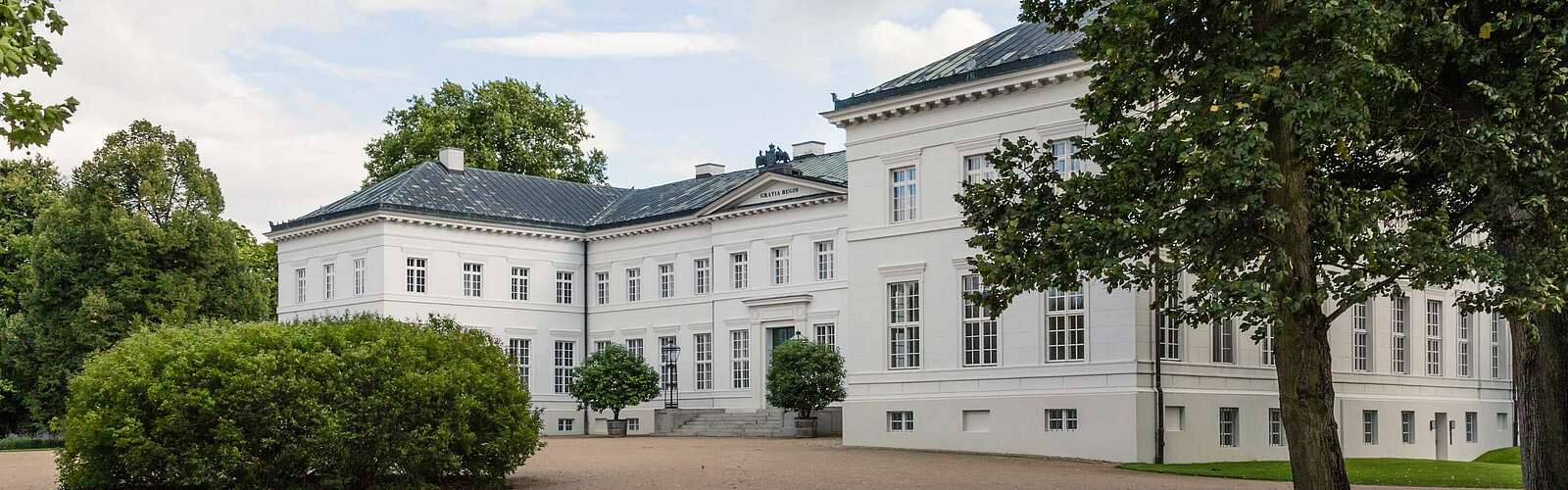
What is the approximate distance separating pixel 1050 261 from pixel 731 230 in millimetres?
26949

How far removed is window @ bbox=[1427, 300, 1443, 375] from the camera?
34.1 m

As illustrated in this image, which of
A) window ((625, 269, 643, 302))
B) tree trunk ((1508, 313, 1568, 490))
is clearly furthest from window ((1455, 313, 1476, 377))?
window ((625, 269, 643, 302))

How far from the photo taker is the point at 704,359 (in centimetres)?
4544

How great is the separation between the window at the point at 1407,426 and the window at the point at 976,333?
9.52m

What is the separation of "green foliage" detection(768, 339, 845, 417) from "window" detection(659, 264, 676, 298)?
357 inches

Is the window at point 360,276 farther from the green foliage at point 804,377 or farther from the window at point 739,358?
the green foliage at point 804,377

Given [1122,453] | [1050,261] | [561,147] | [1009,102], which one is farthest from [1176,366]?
[561,147]

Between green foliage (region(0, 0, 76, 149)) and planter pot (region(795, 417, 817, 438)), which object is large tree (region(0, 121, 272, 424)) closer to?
planter pot (region(795, 417, 817, 438))

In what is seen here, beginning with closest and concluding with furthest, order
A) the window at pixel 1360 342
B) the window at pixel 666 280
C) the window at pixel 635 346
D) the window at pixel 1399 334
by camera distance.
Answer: the window at pixel 1360 342
the window at pixel 1399 334
the window at pixel 666 280
the window at pixel 635 346

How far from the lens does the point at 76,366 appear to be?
38.3 meters

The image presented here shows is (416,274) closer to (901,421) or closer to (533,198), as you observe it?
(533,198)

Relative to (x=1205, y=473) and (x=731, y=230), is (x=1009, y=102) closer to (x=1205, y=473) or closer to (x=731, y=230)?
(x=1205, y=473)

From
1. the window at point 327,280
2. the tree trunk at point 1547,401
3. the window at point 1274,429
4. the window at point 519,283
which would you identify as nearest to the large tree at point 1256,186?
the tree trunk at point 1547,401

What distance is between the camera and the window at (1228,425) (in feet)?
93.1
